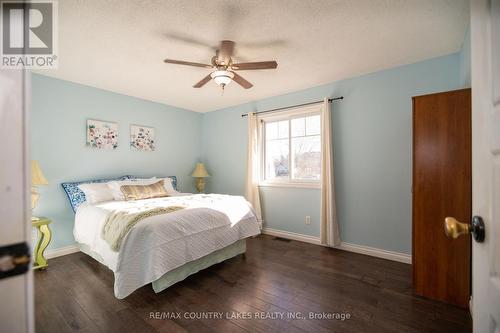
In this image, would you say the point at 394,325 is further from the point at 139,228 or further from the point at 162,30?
the point at 162,30

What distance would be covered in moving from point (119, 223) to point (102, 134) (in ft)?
6.63

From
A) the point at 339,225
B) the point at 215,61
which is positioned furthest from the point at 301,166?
the point at 215,61

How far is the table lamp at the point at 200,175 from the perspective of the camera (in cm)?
441

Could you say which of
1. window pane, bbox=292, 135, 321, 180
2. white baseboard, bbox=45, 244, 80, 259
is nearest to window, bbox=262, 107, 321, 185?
window pane, bbox=292, 135, 321, 180

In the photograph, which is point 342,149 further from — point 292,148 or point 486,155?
point 486,155

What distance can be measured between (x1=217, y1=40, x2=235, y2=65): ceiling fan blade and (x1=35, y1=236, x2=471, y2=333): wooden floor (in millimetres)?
2245

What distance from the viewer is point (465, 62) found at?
6.72 feet

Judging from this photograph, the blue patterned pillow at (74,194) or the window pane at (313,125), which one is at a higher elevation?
the window pane at (313,125)

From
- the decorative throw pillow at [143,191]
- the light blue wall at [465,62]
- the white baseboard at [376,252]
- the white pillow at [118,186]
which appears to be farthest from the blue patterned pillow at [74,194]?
the light blue wall at [465,62]

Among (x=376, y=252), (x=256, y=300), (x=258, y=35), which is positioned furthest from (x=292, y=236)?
(x=258, y=35)

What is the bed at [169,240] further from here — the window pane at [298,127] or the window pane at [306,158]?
the window pane at [298,127]

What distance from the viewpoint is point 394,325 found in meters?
1.63

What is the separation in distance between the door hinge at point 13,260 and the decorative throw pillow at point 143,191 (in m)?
2.83

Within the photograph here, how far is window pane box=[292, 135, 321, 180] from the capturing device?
345 centimetres
